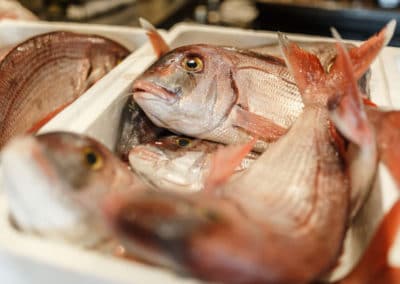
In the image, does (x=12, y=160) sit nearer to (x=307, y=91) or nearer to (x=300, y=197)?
(x=300, y=197)

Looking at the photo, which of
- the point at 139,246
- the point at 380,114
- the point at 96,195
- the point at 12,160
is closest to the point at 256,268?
the point at 139,246

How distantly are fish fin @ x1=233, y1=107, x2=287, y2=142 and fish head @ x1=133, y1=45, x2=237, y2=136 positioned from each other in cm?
4

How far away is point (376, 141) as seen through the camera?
905 mm

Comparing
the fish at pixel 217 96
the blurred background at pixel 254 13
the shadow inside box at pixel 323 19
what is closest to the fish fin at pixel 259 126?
the fish at pixel 217 96

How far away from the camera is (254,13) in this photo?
2898 mm

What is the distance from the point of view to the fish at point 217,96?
1141 millimetres

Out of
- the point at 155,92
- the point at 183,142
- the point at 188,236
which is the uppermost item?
the point at 188,236

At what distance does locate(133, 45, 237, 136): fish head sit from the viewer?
1144 mm

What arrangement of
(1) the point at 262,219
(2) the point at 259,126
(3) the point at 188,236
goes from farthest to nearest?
(2) the point at 259,126 → (1) the point at 262,219 → (3) the point at 188,236

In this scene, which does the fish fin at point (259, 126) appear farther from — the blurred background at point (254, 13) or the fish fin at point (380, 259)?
the blurred background at point (254, 13)

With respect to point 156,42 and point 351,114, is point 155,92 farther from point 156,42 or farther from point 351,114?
point 351,114

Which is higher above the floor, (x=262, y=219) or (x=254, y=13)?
(x=262, y=219)

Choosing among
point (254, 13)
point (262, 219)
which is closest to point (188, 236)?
point (262, 219)

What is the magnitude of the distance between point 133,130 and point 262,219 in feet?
1.81
